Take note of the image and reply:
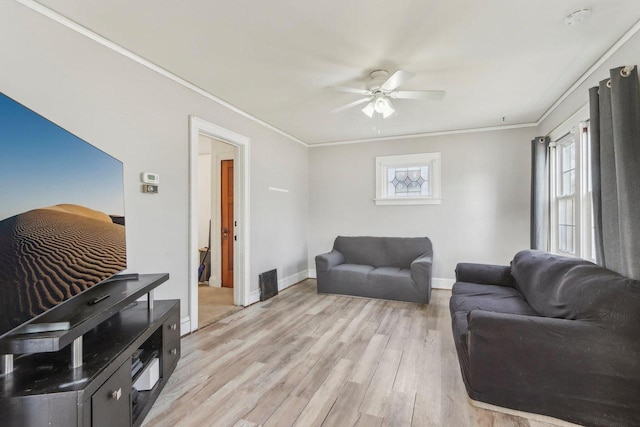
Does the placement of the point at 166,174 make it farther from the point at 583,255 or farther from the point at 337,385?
the point at 583,255

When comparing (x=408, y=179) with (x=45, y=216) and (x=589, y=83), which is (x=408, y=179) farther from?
(x=45, y=216)

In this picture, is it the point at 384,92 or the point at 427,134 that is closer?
the point at 384,92

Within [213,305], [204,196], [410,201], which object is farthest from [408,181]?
[204,196]

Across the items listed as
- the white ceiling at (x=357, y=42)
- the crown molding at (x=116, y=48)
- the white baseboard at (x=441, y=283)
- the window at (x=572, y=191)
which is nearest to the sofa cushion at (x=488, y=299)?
the window at (x=572, y=191)

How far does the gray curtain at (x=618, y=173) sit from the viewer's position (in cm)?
186

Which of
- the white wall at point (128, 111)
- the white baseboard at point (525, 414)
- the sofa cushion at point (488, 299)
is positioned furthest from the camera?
the sofa cushion at point (488, 299)

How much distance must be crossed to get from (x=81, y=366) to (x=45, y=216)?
0.70m

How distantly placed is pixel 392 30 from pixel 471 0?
20.1 inches

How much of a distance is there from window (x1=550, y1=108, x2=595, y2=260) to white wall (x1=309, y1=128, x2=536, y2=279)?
762 millimetres

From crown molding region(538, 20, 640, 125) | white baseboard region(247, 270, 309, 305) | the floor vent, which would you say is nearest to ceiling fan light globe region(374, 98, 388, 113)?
crown molding region(538, 20, 640, 125)

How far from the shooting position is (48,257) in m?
A: 1.32

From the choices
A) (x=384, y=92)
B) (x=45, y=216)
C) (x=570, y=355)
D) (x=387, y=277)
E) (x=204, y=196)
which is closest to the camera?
(x=45, y=216)

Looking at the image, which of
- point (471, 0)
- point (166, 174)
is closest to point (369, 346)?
point (166, 174)

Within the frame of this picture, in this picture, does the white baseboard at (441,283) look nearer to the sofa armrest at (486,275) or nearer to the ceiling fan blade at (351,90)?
the sofa armrest at (486,275)
